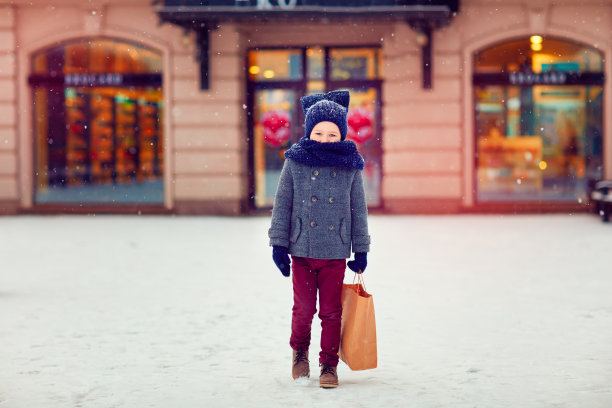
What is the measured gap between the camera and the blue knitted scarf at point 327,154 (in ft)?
15.5

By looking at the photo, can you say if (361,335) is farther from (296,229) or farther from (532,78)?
(532,78)

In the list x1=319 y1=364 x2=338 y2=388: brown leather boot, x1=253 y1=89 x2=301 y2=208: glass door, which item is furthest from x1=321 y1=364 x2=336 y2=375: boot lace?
x1=253 y1=89 x2=301 y2=208: glass door

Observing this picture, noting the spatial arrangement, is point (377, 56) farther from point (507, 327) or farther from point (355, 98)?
point (507, 327)

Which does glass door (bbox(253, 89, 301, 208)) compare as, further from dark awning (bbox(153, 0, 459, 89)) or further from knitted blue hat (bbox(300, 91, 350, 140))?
knitted blue hat (bbox(300, 91, 350, 140))

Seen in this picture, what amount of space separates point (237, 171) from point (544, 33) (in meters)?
6.73

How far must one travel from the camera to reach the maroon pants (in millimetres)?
4785

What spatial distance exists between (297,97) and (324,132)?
1362cm

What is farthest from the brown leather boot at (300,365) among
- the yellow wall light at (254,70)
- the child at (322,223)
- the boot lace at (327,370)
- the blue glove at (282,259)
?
the yellow wall light at (254,70)

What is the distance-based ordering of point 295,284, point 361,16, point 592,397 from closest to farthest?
1. point 592,397
2. point 295,284
3. point 361,16

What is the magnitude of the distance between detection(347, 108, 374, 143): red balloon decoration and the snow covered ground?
6012 mm

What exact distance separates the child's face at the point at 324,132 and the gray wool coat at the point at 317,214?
16cm

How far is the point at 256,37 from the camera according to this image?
18234 mm

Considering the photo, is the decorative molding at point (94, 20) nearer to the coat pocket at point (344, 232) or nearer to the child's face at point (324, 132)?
the child's face at point (324, 132)

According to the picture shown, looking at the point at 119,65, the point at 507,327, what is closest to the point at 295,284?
the point at 507,327
